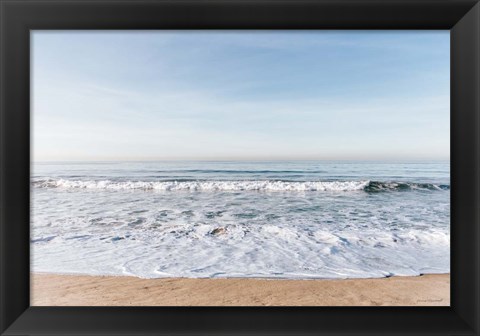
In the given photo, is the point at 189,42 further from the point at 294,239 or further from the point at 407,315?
the point at 407,315

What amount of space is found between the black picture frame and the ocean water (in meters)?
0.06

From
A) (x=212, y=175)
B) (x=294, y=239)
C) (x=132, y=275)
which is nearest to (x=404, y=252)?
(x=294, y=239)

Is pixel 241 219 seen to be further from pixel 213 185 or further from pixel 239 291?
pixel 213 185

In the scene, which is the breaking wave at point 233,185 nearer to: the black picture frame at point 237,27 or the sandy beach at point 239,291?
the sandy beach at point 239,291

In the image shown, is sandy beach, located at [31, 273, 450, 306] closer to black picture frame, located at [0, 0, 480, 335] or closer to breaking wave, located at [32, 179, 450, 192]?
black picture frame, located at [0, 0, 480, 335]

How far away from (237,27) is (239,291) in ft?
4.72

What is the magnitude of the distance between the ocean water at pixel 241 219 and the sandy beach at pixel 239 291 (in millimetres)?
120

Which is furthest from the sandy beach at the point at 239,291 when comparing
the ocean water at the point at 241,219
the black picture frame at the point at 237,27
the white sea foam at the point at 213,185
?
the white sea foam at the point at 213,185

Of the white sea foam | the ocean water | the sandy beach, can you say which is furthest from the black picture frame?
the white sea foam

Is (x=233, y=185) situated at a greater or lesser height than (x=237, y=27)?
lesser

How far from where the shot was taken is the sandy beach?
1497 millimetres

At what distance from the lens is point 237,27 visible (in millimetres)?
745

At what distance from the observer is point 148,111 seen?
622 cm

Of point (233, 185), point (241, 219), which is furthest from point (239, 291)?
point (233, 185)
